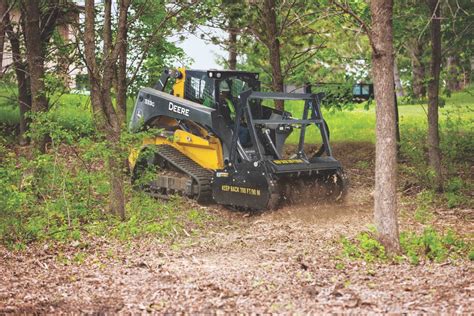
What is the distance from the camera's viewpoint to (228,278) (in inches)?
323

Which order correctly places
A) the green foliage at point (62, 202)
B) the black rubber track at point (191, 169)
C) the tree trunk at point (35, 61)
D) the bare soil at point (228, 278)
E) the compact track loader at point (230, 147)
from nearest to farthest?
the bare soil at point (228, 278) < the green foliage at point (62, 202) < the compact track loader at point (230, 147) < the tree trunk at point (35, 61) < the black rubber track at point (191, 169)

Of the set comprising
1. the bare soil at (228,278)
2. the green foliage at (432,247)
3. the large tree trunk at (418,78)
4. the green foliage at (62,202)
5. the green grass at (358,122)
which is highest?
the large tree trunk at (418,78)

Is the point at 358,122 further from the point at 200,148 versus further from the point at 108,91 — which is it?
the point at 108,91

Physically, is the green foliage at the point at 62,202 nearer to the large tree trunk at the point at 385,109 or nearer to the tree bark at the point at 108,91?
the tree bark at the point at 108,91

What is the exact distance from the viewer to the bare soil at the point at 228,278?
23.5 feet

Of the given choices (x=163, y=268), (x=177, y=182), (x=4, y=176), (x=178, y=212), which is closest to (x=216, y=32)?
(x=177, y=182)

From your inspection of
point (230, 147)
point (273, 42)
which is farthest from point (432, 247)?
point (273, 42)

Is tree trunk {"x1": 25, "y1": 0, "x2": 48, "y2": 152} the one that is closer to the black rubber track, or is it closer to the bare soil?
the black rubber track

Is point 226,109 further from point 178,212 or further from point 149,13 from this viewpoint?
point 149,13

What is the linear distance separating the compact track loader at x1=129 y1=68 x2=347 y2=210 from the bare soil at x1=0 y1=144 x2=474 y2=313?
192 cm

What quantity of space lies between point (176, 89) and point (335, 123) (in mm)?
10706

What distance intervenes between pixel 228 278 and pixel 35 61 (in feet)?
24.5

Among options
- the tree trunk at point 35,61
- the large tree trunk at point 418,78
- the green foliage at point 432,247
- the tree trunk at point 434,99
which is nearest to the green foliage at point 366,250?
the green foliage at point 432,247

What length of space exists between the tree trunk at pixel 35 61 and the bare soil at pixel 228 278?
13.3 feet
